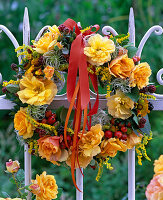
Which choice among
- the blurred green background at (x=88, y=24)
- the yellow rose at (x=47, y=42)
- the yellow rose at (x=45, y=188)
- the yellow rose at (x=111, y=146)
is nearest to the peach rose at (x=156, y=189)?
the yellow rose at (x=111, y=146)

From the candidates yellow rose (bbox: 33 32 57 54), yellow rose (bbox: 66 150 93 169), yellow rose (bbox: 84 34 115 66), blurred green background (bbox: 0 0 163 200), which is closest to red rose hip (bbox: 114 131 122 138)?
yellow rose (bbox: 66 150 93 169)

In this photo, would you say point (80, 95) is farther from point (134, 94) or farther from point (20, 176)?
point (20, 176)

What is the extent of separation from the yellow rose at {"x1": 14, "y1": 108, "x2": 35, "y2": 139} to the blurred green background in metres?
0.65

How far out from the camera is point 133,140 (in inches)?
36.2

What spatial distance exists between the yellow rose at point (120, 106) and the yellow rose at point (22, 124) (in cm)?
25

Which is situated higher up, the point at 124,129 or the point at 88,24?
the point at 88,24

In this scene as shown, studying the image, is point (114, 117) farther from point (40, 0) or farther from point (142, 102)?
point (40, 0)

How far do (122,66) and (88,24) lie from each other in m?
0.88

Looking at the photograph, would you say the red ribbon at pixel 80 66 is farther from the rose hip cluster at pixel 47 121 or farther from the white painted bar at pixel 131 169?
the white painted bar at pixel 131 169

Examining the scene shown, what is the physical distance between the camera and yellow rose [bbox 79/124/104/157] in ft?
2.84

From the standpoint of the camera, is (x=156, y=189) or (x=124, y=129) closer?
(x=156, y=189)

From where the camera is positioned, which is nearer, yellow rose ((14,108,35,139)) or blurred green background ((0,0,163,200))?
yellow rose ((14,108,35,139))

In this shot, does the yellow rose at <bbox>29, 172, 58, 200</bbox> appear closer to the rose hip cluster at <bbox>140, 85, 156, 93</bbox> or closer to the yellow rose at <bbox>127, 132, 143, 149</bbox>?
the yellow rose at <bbox>127, 132, 143, 149</bbox>

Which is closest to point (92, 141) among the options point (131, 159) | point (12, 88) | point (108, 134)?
point (108, 134)
